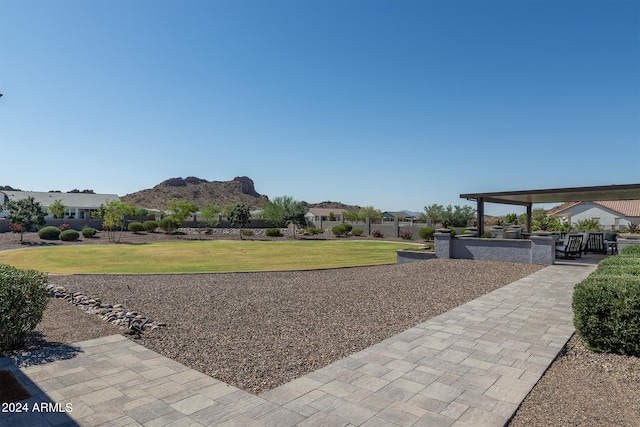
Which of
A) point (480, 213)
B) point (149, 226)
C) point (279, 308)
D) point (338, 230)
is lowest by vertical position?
point (279, 308)

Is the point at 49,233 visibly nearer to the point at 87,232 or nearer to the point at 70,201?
the point at 87,232

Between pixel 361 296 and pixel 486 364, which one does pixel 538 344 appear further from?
pixel 361 296

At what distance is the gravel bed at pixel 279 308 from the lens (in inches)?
193

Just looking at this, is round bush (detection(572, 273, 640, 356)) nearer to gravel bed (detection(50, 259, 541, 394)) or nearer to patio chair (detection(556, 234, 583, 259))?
gravel bed (detection(50, 259, 541, 394))

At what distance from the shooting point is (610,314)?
15.7ft

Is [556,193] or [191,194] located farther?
[191,194]

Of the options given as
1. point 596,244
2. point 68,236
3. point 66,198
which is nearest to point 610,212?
point 596,244

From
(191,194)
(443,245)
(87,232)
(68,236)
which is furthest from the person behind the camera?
(191,194)

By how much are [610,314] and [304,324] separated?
4620 mm

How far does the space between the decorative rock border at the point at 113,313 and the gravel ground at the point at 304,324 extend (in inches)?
8.5

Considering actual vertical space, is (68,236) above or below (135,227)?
below

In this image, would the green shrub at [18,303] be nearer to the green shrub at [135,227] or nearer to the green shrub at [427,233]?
the green shrub at [427,233]

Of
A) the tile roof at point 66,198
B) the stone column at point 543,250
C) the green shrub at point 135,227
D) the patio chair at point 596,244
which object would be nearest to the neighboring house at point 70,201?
the tile roof at point 66,198

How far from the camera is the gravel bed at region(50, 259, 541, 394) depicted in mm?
4898
